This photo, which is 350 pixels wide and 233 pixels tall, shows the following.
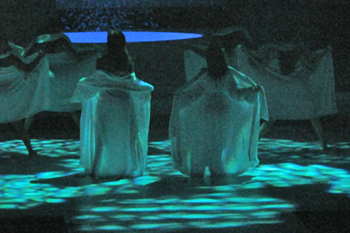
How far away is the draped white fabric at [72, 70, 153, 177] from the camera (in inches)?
204

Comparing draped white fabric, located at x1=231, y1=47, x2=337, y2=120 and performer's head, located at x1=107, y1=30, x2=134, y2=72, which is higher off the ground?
performer's head, located at x1=107, y1=30, x2=134, y2=72

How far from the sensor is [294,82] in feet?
22.6

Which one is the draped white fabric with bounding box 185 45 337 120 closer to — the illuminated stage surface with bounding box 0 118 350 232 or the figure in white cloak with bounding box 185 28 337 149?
the figure in white cloak with bounding box 185 28 337 149

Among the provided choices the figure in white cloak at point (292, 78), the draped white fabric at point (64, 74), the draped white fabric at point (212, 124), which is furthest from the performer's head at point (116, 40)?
the draped white fabric at point (64, 74)

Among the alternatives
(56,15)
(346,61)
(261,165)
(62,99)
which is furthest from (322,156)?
(56,15)

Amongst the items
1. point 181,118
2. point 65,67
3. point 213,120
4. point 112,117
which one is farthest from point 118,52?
point 65,67

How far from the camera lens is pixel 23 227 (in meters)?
3.73

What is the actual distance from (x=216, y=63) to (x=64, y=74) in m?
2.81

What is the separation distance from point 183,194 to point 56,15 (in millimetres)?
7599

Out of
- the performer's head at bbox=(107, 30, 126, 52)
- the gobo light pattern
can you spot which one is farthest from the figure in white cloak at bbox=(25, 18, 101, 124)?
the performer's head at bbox=(107, 30, 126, 52)

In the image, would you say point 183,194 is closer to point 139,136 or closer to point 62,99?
point 139,136

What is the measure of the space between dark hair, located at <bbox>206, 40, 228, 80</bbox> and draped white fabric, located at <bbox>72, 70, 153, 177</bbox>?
2.02 ft

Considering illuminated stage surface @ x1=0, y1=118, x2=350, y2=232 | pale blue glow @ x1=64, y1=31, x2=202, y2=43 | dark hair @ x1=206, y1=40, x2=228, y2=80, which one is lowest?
illuminated stage surface @ x1=0, y1=118, x2=350, y2=232

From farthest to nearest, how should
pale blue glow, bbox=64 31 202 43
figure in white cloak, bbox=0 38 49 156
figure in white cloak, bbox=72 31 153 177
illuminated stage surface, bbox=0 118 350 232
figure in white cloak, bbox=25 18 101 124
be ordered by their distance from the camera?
pale blue glow, bbox=64 31 202 43, figure in white cloak, bbox=25 18 101 124, figure in white cloak, bbox=0 38 49 156, figure in white cloak, bbox=72 31 153 177, illuminated stage surface, bbox=0 118 350 232
